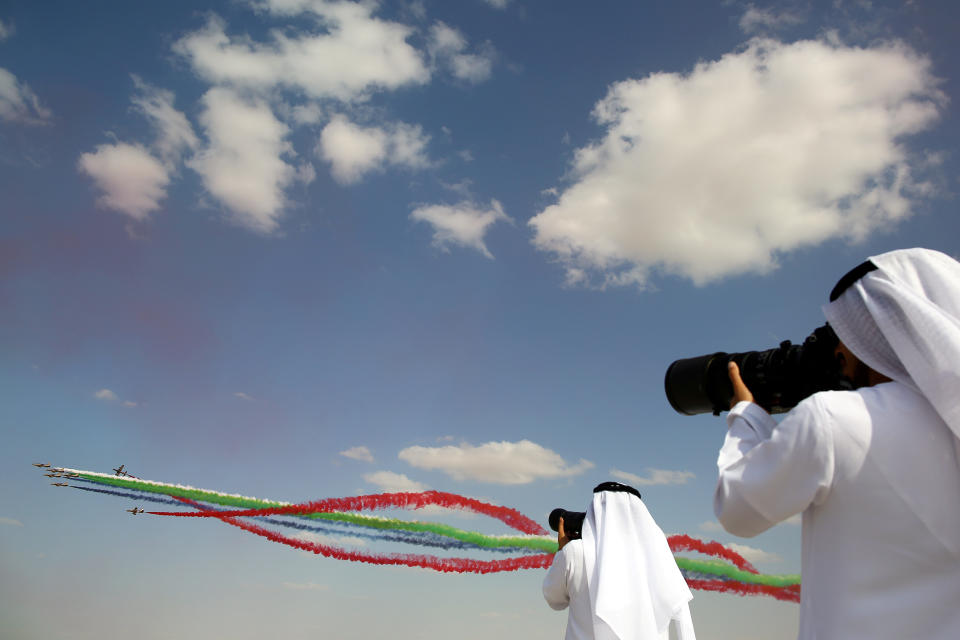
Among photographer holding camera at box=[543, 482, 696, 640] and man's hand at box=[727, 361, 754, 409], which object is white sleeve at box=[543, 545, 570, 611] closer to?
photographer holding camera at box=[543, 482, 696, 640]

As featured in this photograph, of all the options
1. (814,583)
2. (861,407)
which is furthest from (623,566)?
(861,407)

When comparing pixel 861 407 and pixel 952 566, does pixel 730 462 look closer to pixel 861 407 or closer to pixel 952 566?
pixel 861 407

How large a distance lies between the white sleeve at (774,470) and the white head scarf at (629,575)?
3330 mm

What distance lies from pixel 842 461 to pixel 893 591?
0.37 m

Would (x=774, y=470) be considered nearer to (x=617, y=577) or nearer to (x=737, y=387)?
(x=737, y=387)

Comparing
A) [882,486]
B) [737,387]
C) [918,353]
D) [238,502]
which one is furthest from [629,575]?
[238,502]

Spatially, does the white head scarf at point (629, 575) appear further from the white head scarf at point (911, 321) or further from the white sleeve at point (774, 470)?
the white head scarf at point (911, 321)

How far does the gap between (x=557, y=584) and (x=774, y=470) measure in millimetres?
3999

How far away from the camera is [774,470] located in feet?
A: 5.44

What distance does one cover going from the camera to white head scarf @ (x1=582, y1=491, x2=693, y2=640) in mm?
4762

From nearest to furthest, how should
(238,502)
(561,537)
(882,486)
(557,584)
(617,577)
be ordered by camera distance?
(882,486) → (617,577) → (557,584) → (561,537) → (238,502)

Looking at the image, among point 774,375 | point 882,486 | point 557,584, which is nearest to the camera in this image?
point 882,486

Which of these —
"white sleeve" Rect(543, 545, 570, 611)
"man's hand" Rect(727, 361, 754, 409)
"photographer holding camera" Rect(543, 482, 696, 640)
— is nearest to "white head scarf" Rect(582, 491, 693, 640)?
"photographer holding camera" Rect(543, 482, 696, 640)

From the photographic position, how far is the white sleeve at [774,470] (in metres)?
1.62
